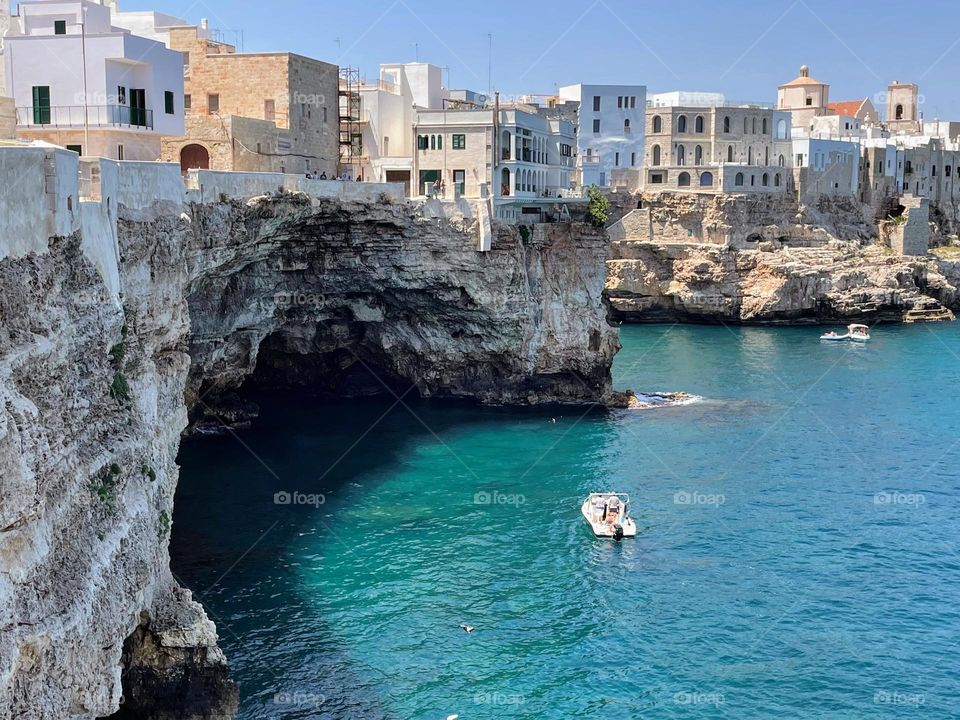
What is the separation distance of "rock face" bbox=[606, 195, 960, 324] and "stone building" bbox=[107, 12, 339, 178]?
3946 cm

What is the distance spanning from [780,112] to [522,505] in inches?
2807

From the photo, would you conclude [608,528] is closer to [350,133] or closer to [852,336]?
[350,133]

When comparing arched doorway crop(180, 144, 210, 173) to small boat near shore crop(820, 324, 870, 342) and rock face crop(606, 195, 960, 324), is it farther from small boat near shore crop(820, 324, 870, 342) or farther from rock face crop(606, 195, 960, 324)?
small boat near shore crop(820, 324, 870, 342)

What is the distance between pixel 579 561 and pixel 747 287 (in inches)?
2254

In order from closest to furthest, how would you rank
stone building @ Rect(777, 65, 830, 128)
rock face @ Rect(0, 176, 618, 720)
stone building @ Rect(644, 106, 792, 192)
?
1. rock face @ Rect(0, 176, 618, 720)
2. stone building @ Rect(644, 106, 792, 192)
3. stone building @ Rect(777, 65, 830, 128)

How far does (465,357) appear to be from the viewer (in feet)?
171

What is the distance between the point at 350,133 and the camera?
54.9 meters

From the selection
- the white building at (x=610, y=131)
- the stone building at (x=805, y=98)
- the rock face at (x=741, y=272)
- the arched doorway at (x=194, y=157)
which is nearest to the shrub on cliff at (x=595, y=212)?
the arched doorway at (x=194, y=157)

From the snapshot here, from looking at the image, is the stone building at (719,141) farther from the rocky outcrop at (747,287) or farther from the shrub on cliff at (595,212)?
the shrub on cliff at (595,212)

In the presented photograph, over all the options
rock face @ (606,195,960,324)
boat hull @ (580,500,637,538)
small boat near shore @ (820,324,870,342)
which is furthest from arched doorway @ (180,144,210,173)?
small boat near shore @ (820,324,870,342)

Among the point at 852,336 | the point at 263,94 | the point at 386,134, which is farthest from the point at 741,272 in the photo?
the point at 263,94

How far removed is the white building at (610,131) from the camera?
92.1m

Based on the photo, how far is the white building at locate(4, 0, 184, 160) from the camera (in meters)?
34.2

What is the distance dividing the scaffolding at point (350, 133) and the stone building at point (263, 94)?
242 centimetres
